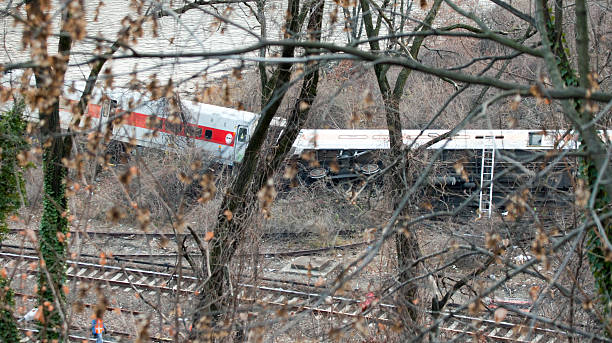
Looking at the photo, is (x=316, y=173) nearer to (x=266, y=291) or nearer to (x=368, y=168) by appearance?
(x=368, y=168)

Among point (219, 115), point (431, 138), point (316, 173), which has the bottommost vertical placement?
point (316, 173)

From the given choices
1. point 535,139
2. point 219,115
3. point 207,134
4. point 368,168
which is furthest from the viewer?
point 207,134

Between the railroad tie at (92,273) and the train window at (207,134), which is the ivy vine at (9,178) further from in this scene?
the train window at (207,134)

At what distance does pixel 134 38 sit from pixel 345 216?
1310 cm

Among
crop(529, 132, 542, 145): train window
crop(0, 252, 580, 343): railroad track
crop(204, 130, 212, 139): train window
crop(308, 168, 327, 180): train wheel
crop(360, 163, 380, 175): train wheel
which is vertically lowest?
crop(0, 252, 580, 343): railroad track

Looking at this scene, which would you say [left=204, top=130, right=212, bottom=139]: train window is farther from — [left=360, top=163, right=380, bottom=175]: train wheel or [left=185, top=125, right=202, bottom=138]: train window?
[left=360, top=163, right=380, bottom=175]: train wheel

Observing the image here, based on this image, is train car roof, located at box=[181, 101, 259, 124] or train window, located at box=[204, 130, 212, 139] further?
train window, located at box=[204, 130, 212, 139]

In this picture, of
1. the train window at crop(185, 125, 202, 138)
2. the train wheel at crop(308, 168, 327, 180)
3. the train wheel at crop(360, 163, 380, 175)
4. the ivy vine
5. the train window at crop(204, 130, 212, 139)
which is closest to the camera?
the ivy vine

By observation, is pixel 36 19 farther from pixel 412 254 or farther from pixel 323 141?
pixel 323 141

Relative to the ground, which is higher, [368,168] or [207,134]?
[207,134]

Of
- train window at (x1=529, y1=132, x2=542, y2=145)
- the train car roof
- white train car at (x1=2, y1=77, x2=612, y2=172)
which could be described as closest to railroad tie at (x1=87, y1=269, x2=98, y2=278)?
white train car at (x1=2, y1=77, x2=612, y2=172)

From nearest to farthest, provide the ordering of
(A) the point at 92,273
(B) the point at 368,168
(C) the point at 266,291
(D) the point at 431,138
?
1. (C) the point at 266,291
2. (A) the point at 92,273
3. (D) the point at 431,138
4. (B) the point at 368,168

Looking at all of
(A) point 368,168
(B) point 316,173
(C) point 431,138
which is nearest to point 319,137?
(B) point 316,173

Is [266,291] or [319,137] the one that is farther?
[319,137]
